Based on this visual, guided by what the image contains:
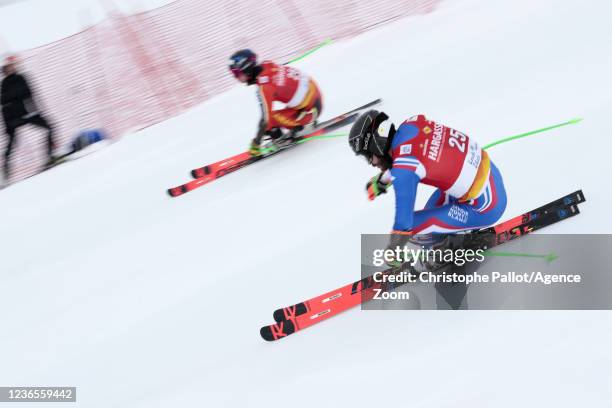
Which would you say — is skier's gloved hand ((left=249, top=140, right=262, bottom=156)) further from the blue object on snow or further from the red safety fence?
the blue object on snow

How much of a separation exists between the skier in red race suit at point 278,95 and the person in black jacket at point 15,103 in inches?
110

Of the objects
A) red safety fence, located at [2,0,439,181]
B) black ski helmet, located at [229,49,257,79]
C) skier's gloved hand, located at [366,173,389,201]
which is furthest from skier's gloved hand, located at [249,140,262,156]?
skier's gloved hand, located at [366,173,389,201]

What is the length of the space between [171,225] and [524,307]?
→ 3305 millimetres

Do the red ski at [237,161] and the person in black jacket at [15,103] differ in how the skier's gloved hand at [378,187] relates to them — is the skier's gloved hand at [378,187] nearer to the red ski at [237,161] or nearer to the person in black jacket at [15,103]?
the red ski at [237,161]

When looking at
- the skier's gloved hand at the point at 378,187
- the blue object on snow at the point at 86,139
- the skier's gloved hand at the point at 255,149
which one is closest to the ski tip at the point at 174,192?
the skier's gloved hand at the point at 255,149

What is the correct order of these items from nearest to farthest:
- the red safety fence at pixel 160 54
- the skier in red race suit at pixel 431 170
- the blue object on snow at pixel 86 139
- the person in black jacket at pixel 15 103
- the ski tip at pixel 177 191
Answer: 1. the skier in red race suit at pixel 431 170
2. the ski tip at pixel 177 191
3. the person in black jacket at pixel 15 103
4. the blue object on snow at pixel 86 139
5. the red safety fence at pixel 160 54

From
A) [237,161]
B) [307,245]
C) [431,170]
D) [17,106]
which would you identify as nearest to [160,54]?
[17,106]

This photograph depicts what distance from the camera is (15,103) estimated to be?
7297 mm

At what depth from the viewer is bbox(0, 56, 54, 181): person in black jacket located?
286 inches

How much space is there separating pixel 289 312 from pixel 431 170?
1.32 m

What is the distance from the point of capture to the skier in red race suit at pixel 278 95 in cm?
609

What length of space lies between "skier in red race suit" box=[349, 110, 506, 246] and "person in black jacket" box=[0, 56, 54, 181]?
17.1ft

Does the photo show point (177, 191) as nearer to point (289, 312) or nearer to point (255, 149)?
point (255, 149)

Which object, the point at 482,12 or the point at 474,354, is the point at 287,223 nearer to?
the point at 474,354
